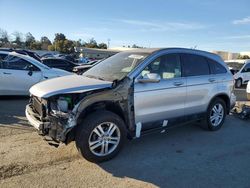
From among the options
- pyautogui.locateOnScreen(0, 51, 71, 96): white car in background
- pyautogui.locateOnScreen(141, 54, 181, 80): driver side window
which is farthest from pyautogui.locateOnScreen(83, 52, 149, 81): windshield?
pyautogui.locateOnScreen(0, 51, 71, 96): white car in background

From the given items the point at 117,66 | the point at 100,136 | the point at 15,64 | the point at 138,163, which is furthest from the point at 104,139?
the point at 15,64

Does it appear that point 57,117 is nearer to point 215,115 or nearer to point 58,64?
point 215,115

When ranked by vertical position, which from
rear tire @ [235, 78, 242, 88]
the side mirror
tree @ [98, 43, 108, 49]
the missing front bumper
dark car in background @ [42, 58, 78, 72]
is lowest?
rear tire @ [235, 78, 242, 88]

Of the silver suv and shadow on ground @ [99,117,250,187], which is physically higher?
the silver suv

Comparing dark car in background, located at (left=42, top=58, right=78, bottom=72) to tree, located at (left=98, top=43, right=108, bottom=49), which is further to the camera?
tree, located at (left=98, top=43, right=108, bottom=49)

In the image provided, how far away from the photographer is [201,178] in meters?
4.21

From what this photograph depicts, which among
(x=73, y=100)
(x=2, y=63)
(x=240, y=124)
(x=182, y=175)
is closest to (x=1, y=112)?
(x=2, y=63)

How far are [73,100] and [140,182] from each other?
154 cm

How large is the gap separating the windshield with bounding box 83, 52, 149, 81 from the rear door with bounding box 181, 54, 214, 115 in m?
1.07

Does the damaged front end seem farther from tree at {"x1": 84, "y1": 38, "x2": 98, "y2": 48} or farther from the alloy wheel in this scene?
tree at {"x1": 84, "y1": 38, "x2": 98, "y2": 48}

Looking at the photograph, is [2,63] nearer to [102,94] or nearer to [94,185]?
[102,94]

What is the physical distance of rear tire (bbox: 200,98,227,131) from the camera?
6508 millimetres

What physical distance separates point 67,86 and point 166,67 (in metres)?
1.97

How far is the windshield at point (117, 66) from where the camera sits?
5121mm
